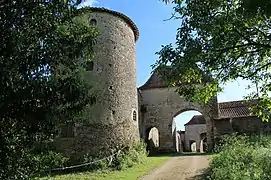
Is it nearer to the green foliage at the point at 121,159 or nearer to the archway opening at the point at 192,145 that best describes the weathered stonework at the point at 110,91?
the green foliage at the point at 121,159

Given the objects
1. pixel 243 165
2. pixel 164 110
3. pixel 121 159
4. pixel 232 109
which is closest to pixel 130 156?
pixel 121 159

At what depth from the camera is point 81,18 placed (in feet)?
26.5

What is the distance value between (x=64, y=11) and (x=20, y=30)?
1048 millimetres

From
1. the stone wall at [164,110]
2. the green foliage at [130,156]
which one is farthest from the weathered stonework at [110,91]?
the stone wall at [164,110]

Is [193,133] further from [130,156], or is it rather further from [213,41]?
[213,41]

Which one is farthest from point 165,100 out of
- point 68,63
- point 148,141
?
point 68,63

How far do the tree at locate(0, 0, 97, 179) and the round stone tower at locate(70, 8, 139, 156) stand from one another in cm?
967

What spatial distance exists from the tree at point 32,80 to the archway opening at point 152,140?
20.9 m

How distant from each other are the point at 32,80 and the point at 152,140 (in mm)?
24027

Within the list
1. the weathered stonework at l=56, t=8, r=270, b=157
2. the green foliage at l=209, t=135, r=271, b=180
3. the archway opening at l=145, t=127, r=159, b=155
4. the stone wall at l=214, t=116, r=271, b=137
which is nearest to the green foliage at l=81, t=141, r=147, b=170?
the weathered stonework at l=56, t=8, r=270, b=157

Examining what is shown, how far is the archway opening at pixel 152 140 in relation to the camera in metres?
27.5

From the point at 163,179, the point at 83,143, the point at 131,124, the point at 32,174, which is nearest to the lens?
the point at 32,174

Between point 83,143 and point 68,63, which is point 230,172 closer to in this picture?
point 68,63

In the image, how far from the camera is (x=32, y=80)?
613 cm
